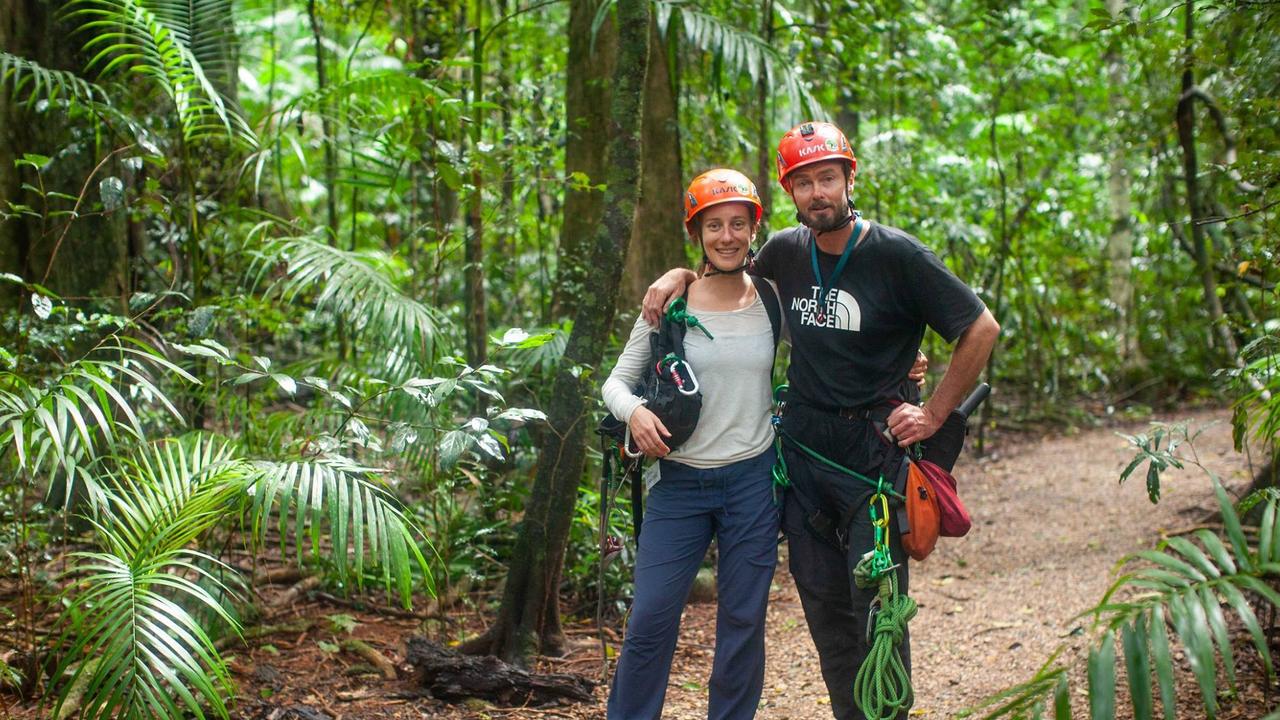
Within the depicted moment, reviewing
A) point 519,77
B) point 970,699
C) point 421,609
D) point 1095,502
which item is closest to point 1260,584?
point 970,699

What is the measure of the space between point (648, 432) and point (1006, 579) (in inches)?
151

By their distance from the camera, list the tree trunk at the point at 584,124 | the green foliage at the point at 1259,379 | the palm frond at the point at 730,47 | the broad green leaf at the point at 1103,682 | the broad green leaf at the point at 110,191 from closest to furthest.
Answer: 1. the broad green leaf at the point at 1103,682
2. the green foliage at the point at 1259,379
3. the broad green leaf at the point at 110,191
4. the palm frond at the point at 730,47
5. the tree trunk at the point at 584,124

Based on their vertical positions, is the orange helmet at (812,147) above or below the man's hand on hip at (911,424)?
above

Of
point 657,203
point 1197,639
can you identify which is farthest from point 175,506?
point 657,203

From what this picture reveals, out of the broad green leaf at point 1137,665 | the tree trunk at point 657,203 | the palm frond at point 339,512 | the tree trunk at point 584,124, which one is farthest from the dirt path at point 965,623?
the tree trunk at point 584,124

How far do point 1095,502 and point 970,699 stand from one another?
369 centimetres

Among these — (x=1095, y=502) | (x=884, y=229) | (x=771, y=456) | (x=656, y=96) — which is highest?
(x=656, y=96)

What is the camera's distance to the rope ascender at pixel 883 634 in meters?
2.96

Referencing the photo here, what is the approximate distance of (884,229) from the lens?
10.4 feet

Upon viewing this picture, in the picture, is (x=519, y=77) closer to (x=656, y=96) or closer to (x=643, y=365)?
(x=656, y=96)

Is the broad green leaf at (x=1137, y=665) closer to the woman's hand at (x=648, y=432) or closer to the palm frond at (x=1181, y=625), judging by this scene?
the palm frond at (x=1181, y=625)

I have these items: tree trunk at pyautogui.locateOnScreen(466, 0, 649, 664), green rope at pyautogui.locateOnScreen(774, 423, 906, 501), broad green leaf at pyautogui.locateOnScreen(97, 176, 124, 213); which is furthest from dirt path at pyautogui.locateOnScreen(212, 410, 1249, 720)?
broad green leaf at pyautogui.locateOnScreen(97, 176, 124, 213)

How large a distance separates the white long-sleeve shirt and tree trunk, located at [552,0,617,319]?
2.88 m

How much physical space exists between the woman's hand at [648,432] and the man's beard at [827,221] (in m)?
0.80
